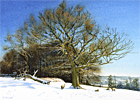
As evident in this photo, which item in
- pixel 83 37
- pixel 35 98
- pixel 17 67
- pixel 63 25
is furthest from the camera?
pixel 17 67

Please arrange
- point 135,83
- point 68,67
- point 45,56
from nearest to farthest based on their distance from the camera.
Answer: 1. point 68,67
2. point 45,56
3. point 135,83

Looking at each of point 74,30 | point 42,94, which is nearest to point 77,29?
point 74,30

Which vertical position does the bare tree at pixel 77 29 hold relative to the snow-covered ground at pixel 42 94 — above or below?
above

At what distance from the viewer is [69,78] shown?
77.3 ft

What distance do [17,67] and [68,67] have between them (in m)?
13.0

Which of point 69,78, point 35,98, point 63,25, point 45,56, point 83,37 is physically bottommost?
point 69,78

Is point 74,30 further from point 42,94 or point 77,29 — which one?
point 42,94

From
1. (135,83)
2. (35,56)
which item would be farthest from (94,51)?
(135,83)

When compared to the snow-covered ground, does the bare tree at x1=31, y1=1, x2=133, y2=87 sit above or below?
above

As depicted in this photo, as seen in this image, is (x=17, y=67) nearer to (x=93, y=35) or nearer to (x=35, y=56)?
(x=35, y=56)

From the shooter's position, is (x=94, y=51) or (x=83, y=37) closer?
(x=94, y=51)

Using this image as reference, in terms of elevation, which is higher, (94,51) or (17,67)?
(94,51)

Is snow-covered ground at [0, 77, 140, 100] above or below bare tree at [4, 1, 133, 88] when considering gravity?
below

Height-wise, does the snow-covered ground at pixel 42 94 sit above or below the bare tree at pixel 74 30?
below
